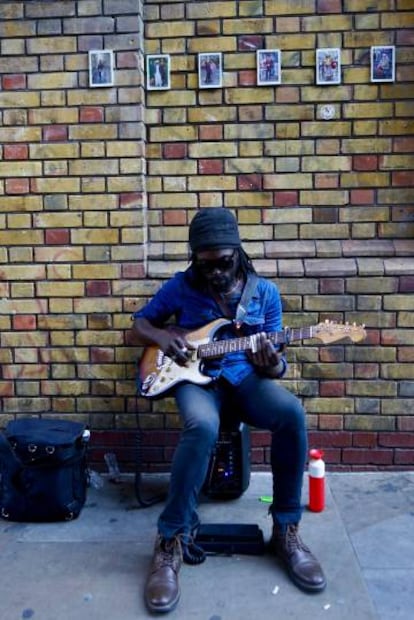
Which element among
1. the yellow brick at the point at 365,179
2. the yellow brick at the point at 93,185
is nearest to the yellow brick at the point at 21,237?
the yellow brick at the point at 93,185

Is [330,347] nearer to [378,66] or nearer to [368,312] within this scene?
[368,312]

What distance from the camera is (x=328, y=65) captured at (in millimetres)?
3527

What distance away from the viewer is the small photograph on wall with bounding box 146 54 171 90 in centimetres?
359

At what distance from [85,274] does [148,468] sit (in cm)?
119

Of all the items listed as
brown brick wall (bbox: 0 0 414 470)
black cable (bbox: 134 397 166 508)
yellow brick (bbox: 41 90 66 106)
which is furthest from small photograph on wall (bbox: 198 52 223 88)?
black cable (bbox: 134 397 166 508)

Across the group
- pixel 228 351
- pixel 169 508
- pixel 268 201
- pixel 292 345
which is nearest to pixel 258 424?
pixel 228 351

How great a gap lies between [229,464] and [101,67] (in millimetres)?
2262

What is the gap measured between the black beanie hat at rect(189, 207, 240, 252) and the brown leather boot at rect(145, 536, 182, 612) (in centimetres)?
130

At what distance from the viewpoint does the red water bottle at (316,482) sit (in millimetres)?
3162

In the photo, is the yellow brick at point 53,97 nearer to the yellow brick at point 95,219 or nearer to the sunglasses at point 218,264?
the yellow brick at point 95,219

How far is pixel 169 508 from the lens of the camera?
→ 2695 mm

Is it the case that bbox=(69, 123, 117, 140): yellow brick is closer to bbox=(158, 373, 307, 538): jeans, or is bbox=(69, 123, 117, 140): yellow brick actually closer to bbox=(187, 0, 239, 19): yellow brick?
bbox=(187, 0, 239, 19): yellow brick

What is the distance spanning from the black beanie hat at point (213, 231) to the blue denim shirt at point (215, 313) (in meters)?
0.27

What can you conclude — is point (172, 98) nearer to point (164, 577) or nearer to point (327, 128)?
point (327, 128)
